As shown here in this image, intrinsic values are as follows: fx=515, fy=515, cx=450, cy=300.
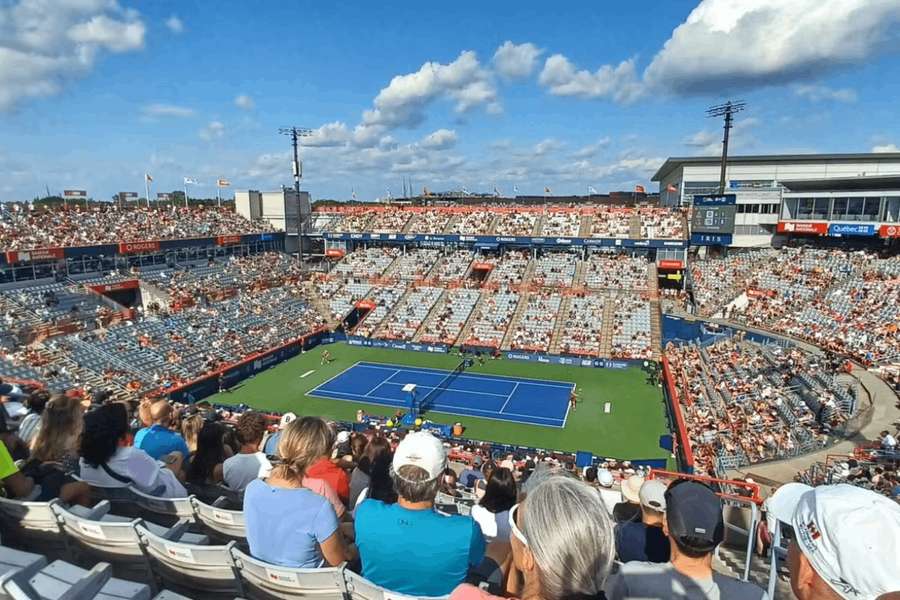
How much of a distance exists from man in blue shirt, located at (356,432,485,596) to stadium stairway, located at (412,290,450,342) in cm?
3384

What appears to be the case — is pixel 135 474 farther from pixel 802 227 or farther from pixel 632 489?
pixel 802 227

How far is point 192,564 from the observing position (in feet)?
12.1

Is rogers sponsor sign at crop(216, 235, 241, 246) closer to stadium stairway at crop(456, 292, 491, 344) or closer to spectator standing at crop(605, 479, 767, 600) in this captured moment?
stadium stairway at crop(456, 292, 491, 344)

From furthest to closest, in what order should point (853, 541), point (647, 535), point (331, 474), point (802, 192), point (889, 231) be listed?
point (802, 192), point (889, 231), point (331, 474), point (647, 535), point (853, 541)

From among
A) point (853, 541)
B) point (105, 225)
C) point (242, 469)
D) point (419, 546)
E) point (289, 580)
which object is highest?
point (105, 225)

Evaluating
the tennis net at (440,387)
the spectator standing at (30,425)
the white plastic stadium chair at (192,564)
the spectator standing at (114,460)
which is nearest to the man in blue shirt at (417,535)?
the white plastic stadium chair at (192,564)

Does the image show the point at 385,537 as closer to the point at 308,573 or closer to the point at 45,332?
the point at 308,573

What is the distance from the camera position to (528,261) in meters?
45.5

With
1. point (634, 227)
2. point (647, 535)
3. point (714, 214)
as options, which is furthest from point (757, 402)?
point (634, 227)

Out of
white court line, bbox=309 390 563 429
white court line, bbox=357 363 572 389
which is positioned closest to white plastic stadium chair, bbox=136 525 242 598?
white court line, bbox=309 390 563 429

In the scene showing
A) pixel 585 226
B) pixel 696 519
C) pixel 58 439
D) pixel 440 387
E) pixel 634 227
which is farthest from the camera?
pixel 585 226

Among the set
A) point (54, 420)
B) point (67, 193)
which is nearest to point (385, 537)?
point (54, 420)

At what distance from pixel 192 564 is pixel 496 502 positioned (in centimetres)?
236

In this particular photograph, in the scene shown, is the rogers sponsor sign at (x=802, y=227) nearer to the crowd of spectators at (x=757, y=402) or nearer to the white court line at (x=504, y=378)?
the crowd of spectators at (x=757, y=402)
